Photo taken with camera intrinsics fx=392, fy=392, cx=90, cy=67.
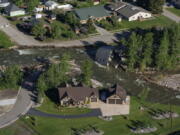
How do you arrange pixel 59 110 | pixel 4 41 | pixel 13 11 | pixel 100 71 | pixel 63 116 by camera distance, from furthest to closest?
pixel 13 11 < pixel 4 41 < pixel 100 71 < pixel 59 110 < pixel 63 116

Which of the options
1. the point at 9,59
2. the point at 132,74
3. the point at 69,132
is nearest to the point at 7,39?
the point at 9,59

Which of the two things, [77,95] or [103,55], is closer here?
[77,95]

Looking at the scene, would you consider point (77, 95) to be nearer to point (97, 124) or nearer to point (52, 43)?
point (97, 124)

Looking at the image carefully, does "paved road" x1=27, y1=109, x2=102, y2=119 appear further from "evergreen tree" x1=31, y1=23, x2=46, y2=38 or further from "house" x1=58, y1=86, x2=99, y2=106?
"evergreen tree" x1=31, y1=23, x2=46, y2=38

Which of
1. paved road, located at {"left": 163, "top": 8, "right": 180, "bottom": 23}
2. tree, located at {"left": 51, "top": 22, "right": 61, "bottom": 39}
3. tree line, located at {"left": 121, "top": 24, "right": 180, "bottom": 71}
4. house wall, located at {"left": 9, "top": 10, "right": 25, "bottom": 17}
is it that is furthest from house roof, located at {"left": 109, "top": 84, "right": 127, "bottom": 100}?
house wall, located at {"left": 9, "top": 10, "right": 25, "bottom": 17}

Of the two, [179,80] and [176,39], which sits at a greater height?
[176,39]

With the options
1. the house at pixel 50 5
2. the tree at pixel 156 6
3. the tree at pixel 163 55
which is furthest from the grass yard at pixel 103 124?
the house at pixel 50 5

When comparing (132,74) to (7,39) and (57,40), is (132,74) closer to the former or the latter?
(57,40)

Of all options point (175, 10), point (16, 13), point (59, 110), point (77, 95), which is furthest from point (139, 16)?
point (59, 110)
